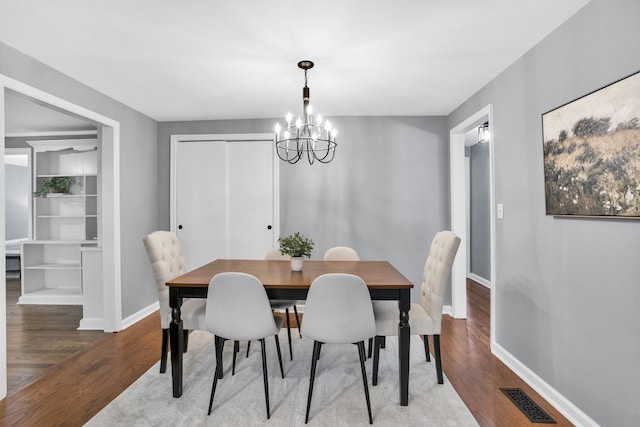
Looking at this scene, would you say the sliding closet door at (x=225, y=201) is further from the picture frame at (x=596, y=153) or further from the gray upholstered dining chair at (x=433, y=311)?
the picture frame at (x=596, y=153)

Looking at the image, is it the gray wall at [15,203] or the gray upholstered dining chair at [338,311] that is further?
the gray wall at [15,203]

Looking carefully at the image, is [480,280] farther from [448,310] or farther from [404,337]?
[404,337]

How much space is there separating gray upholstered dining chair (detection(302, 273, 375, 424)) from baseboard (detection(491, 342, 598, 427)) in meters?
1.16

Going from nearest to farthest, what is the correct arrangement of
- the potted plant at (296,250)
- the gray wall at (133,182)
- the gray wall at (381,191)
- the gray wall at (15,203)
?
the potted plant at (296,250)
the gray wall at (133,182)
the gray wall at (381,191)
the gray wall at (15,203)

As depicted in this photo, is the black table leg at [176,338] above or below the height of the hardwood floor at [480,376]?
above

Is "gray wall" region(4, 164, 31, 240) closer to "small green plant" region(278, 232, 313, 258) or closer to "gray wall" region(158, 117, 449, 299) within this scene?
"gray wall" region(158, 117, 449, 299)

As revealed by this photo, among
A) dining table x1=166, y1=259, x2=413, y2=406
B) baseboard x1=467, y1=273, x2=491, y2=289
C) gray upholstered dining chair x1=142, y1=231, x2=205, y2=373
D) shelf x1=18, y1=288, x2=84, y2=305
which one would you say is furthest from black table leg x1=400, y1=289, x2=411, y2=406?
shelf x1=18, y1=288, x2=84, y2=305

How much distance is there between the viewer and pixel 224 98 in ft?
11.3

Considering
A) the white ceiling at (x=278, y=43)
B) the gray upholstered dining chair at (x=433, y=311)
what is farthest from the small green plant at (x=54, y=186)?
the gray upholstered dining chair at (x=433, y=311)

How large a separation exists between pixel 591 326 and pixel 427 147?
2677 millimetres

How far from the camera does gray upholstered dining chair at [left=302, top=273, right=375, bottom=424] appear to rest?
72.2 inches

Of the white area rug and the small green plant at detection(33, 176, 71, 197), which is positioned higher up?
the small green plant at detection(33, 176, 71, 197)

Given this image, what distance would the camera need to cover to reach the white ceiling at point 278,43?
1.91 metres

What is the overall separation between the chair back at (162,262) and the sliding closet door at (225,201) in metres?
1.61
